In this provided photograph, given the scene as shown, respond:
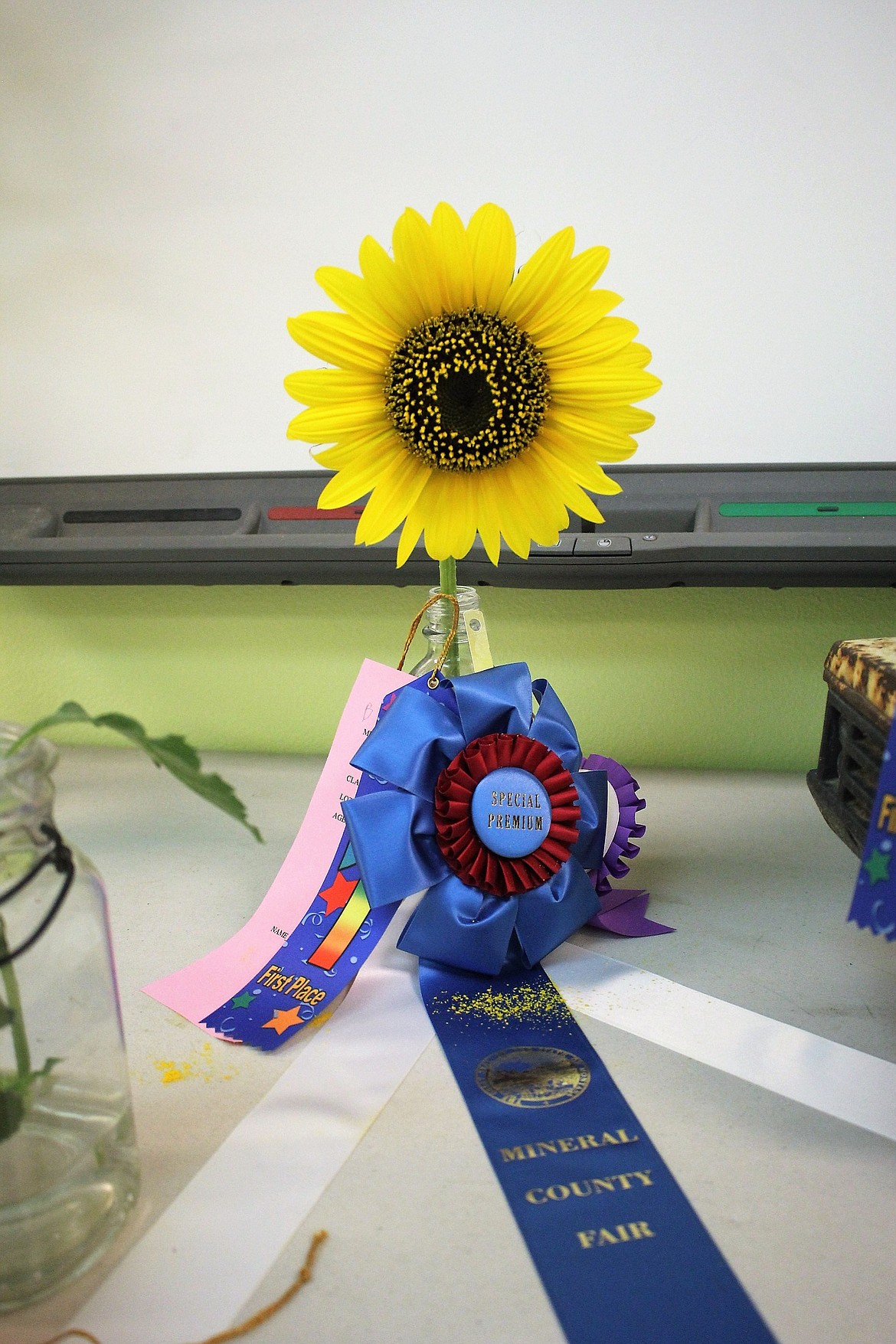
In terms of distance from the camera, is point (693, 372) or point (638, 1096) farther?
point (693, 372)

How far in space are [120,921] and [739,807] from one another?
488 mm

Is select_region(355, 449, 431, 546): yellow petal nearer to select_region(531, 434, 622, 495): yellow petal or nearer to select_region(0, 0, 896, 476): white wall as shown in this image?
select_region(531, 434, 622, 495): yellow petal

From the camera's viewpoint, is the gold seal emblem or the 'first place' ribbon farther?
the gold seal emblem

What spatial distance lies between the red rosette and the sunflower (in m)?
0.11

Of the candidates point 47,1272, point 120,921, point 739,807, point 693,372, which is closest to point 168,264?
point 693,372

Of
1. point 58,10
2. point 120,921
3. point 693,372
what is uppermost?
point 58,10

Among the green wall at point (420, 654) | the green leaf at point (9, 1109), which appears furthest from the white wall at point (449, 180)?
the green leaf at point (9, 1109)

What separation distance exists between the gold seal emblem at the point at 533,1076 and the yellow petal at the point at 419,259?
1.21 ft

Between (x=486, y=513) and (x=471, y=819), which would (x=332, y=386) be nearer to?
(x=486, y=513)

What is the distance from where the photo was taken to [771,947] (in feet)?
Answer: 1.83

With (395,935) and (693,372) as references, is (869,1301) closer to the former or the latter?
(395,935)

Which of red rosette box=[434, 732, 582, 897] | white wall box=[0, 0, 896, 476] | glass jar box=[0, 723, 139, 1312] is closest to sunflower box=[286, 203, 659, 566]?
red rosette box=[434, 732, 582, 897]

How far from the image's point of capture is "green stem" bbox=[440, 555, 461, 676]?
0.54 m

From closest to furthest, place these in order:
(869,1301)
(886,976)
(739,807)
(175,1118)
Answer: (869,1301) → (175,1118) → (886,976) → (739,807)
